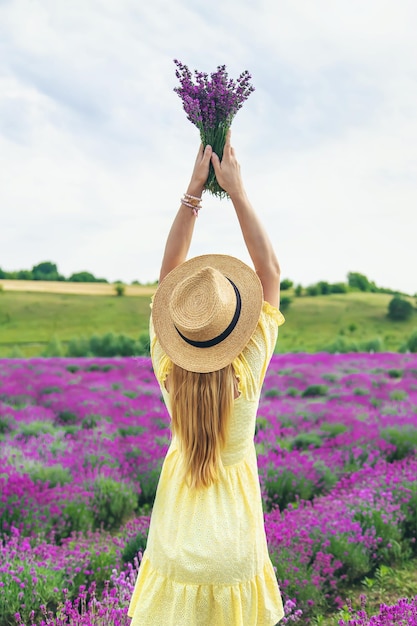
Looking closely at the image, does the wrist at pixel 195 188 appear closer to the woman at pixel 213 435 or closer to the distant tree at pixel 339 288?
the woman at pixel 213 435

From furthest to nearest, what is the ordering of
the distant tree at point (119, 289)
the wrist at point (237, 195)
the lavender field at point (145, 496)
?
the distant tree at point (119, 289) → the lavender field at point (145, 496) → the wrist at point (237, 195)

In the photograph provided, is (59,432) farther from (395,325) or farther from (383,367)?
(395,325)

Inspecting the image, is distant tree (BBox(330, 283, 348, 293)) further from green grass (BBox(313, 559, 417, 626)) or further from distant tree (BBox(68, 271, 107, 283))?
green grass (BBox(313, 559, 417, 626))

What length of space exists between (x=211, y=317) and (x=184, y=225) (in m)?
0.53

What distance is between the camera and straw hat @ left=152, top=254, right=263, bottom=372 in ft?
7.08

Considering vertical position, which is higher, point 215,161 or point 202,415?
point 215,161

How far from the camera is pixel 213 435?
2.23 meters

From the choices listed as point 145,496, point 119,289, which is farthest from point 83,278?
point 145,496

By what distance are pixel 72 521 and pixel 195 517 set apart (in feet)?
10.3

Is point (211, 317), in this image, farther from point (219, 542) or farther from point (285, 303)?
point (285, 303)

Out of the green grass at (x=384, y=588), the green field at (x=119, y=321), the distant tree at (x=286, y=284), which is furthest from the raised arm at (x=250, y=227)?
the distant tree at (x=286, y=284)

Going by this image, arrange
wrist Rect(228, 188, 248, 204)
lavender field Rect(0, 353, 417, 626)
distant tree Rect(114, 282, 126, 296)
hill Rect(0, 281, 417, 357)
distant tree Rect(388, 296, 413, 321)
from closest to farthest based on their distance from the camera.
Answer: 1. wrist Rect(228, 188, 248, 204)
2. lavender field Rect(0, 353, 417, 626)
3. hill Rect(0, 281, 417, 357)
4. distant tree Rect(114, 282, 126, 296)
5. distant tree Rect(388, 296, 413, 321)

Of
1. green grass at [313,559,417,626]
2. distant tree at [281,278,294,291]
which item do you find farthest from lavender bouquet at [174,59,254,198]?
distant tree at [281,278,294,291]

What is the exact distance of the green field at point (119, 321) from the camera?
35.9 meters
